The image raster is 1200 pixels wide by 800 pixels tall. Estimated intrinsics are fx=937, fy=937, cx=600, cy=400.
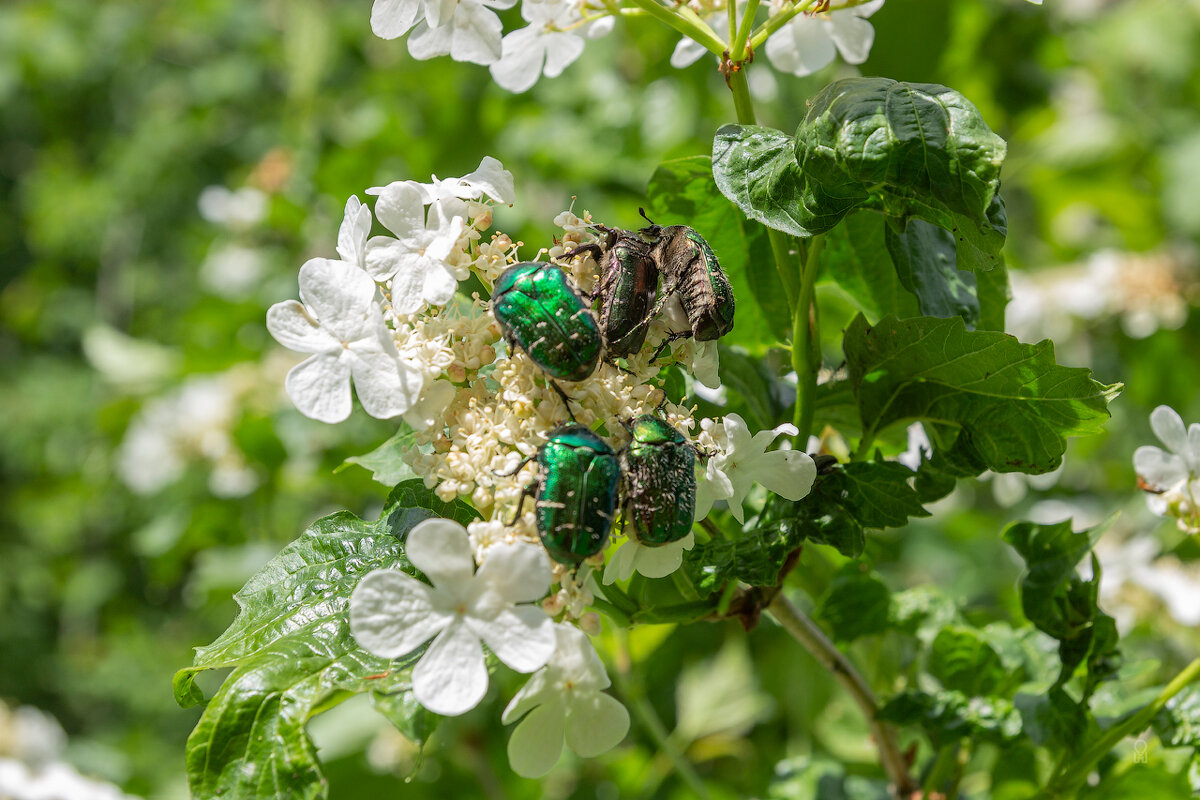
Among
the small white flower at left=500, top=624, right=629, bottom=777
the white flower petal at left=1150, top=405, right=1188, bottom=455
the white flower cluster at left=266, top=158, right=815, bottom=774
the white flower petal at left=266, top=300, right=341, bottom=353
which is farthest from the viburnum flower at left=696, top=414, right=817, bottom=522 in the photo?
the white flower petal at left=1150, top=405, right=1188, bottom=455

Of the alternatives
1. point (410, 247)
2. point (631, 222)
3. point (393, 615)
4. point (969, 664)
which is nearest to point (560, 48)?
point (410, 247)

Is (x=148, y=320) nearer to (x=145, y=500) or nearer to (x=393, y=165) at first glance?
(x=145, y=500)

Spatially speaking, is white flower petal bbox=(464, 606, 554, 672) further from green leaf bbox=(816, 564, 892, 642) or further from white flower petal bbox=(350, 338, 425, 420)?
green leaf bbox=(816, 564, 892, 642)

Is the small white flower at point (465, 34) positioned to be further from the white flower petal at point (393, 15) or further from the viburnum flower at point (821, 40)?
the viburnum flower at point (821, 40)

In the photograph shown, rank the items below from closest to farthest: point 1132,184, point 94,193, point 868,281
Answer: point 868,281, point 1132,184, point 94,193

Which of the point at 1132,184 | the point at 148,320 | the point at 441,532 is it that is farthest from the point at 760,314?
the point at 148,320

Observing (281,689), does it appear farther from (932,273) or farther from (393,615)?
(932,273)

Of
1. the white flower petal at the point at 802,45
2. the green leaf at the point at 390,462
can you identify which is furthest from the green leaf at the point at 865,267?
the green leaf at the point at 390,462
